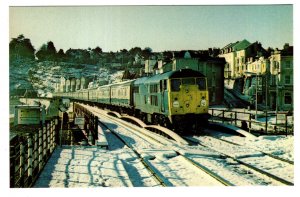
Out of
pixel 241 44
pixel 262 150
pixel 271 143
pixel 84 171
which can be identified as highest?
pixel 241 44

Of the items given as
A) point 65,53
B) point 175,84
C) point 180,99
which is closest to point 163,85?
point 175,84

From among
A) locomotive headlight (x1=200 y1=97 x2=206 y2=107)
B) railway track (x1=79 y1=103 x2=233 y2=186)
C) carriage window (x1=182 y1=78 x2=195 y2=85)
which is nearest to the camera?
railway track (x1=79 y1=103 x2=233 y2=186)

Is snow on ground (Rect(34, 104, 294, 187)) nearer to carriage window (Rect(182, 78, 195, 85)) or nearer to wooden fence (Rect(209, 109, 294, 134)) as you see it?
wooden fence (Rect(209, 109, 294, 134))

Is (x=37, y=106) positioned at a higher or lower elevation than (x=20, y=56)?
lower

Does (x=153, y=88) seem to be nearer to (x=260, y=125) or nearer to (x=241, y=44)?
(x=241, y=44)

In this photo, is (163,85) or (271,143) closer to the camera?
(271,143)

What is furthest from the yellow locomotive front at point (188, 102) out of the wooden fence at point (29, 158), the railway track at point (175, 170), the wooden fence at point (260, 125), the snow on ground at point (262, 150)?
the wooden fence at point (29, 158)

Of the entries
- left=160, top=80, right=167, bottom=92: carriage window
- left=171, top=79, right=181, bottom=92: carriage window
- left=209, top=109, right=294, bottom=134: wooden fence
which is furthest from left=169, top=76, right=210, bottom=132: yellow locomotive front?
left=209, top=109, right=294, bottom=134: wooden fence

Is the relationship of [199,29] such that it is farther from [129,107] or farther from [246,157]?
[129,107]

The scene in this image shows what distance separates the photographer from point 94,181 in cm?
966

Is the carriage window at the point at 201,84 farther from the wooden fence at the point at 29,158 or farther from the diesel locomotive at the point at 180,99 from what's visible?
the wooden fence at the point at 29,158
